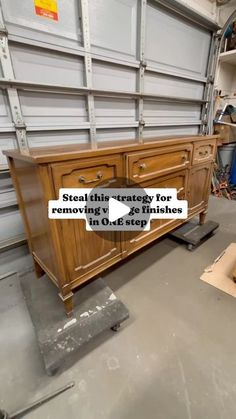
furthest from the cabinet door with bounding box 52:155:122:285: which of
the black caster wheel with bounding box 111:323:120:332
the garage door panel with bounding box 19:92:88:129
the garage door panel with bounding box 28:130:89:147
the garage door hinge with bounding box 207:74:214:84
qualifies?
the garage door hinge with bounding box 207:74:214:84

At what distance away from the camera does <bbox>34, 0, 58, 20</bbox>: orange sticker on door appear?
1.34m

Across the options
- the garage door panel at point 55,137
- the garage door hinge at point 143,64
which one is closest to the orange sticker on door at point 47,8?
the garage door panel at point 55,137

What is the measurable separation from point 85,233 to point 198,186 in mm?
1234

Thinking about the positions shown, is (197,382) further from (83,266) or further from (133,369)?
(83,266)

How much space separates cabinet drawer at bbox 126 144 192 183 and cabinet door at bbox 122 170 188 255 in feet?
0.19

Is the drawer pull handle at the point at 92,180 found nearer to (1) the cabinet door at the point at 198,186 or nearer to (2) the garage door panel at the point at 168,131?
(1) the cabinet door at the point at 198,186

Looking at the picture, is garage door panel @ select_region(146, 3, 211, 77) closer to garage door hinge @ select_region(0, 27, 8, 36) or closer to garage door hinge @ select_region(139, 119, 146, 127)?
garage door hinge @ select_region(139, 119, 146, 127)

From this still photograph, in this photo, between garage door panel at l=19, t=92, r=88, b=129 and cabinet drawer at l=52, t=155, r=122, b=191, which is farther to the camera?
garage door panel at l=19, t=92, r=88, b=129

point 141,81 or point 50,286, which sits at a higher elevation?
point 141,81

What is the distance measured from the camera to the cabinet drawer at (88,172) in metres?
0.87

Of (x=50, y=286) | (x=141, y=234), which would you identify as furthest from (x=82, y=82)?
(x=50, y=286)

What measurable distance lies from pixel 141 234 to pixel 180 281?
501mm

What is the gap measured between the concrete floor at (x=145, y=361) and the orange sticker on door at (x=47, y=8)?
195 centimetres

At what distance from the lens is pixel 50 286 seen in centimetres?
133
